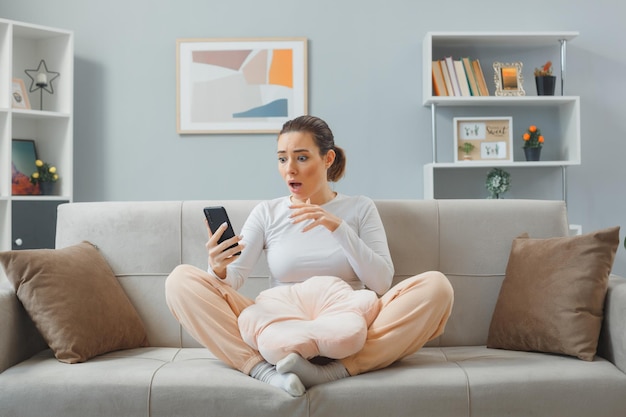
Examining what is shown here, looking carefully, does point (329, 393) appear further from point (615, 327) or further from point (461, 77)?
point (461, 77)

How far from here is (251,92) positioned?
4.09 meters

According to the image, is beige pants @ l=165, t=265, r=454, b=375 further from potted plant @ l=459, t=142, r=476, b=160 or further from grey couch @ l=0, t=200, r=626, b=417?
potted plant @ l=459, t=142, r=476, b=160

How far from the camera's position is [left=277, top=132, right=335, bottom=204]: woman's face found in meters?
2.39

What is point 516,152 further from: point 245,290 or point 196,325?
point 196,325

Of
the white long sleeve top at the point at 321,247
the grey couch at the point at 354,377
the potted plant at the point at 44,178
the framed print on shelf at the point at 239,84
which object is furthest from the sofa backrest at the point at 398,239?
the framed print on shelf at the point at 239,84

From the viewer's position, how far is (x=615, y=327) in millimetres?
2139

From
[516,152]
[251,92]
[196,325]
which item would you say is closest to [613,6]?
[516,152]

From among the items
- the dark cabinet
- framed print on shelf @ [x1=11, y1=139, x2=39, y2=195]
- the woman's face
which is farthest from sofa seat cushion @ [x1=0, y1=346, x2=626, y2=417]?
framed print on shelf @ [x1=11, y1=139, x2=39, y2=195]

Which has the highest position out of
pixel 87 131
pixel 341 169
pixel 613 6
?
pixel 613 6

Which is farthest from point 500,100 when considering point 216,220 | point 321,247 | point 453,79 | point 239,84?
point 216,220

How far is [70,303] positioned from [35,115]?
1.94m

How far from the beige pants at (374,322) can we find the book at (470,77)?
80.9 inches

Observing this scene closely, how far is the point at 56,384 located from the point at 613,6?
354 cm

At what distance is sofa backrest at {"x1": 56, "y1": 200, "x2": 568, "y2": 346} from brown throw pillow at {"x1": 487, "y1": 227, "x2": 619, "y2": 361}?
18 cm
